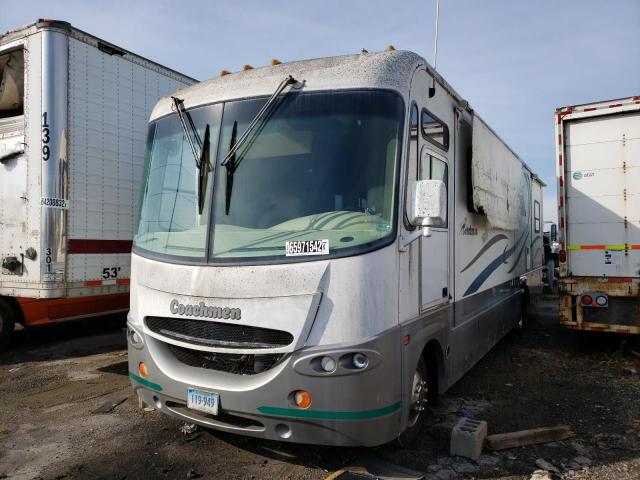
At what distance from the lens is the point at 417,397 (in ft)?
13.6

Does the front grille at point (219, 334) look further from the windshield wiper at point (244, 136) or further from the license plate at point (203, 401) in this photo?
the windshield wiper at point (244, 136)

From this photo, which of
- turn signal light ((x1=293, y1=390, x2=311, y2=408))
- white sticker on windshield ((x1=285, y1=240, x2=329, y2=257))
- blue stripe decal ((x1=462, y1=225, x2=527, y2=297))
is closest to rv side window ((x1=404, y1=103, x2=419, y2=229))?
white sticker on windshield ((x1=285, y1=240, x2=329, y2=257))

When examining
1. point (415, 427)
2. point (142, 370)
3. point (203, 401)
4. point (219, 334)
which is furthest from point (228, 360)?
point (415, 427)

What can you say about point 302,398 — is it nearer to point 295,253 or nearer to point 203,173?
point 295,253

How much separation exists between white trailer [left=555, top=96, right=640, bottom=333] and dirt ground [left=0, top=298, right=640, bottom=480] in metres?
0.79

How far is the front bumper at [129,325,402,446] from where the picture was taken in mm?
3330

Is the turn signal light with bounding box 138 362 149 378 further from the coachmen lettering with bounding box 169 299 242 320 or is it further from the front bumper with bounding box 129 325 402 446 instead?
the coachmen lettering with bounding box 169 299 242 320

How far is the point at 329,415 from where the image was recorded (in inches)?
131

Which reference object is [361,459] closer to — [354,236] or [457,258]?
[354,236]

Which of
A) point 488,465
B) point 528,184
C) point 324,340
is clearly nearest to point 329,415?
point 324,340

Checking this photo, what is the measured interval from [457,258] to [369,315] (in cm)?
203

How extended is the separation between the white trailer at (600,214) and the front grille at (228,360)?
5311 mm

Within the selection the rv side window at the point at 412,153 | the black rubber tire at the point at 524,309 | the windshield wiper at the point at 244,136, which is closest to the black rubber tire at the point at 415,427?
the rv side window at the point at 412,153

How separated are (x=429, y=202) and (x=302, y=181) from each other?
Result: 0.91 metres
